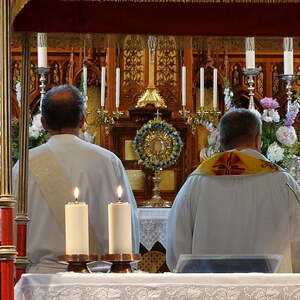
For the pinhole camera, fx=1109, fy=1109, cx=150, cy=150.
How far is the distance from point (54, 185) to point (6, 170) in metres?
1.31

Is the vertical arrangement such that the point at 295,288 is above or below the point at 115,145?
below

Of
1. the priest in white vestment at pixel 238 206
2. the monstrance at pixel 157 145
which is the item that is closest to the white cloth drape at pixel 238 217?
the priest in white vestment at pixel 238 206

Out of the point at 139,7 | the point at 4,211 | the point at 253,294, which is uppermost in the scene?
the point at 139,7

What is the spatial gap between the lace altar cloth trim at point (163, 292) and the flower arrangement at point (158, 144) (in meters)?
4.49

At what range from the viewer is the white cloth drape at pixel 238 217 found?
569 cm

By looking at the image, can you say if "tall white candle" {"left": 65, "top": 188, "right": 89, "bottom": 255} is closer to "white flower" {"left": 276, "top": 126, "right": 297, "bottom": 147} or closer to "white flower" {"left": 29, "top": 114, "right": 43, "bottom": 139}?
"white flower" {"left": 29, "top": 114, "right": 43, "bottom": 139}

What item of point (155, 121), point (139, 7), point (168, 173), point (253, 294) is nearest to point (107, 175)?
point (139, 7)

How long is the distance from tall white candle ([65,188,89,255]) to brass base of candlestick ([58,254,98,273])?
3 centimetres

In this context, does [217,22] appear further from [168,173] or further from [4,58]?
[168,173]

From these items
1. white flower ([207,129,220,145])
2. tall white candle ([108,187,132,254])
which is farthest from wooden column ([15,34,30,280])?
white flower ([207,129,220,145])

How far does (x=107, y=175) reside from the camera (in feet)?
18.1

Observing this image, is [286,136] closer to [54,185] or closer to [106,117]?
[106,117]

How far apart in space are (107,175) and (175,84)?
4174 mm

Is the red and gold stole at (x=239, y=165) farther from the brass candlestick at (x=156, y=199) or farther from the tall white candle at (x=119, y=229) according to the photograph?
the brass candlestick at (x=156, y=199)
